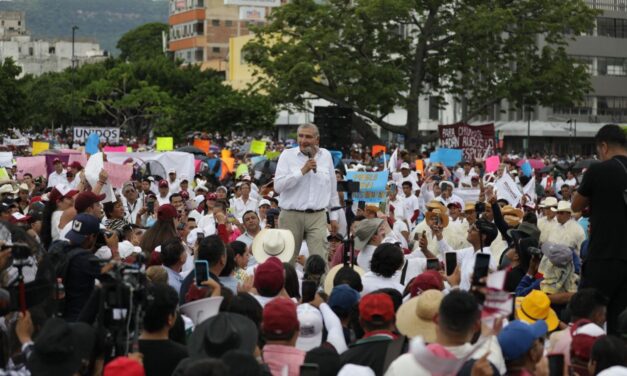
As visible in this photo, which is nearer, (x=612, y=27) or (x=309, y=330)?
(x=309, y=330)

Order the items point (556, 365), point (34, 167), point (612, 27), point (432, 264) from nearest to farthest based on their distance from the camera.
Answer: point (556, 365) → point (432, 264) → point (34, 167) → point (612, 27)

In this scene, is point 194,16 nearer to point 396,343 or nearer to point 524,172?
point 524,172

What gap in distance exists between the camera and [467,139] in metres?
37.9

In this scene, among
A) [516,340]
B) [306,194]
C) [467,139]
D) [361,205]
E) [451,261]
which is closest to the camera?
[516,340]

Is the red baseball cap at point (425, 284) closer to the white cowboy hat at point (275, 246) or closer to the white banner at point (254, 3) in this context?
the white cowboy hat at point (275, 246)

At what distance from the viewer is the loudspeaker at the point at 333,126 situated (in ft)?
69.4

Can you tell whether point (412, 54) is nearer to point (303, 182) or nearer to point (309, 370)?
point (303, 182)

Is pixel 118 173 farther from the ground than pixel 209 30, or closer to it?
closer to it

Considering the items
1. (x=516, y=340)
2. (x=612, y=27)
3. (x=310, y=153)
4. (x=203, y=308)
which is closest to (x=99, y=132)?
(x=310, y=153)

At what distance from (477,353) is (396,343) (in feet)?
3.25

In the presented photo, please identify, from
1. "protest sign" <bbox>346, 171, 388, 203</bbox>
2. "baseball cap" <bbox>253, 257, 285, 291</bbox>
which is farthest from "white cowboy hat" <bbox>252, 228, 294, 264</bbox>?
"protest sign" <bbox>346, 171, 388, 203</bbox>

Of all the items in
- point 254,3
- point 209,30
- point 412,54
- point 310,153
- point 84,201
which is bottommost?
point 84,201

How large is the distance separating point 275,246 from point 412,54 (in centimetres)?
4198

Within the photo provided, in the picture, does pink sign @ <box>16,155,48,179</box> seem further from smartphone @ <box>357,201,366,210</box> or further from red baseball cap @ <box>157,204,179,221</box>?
red baseball cap @ <box>157,204,179,221</box>
